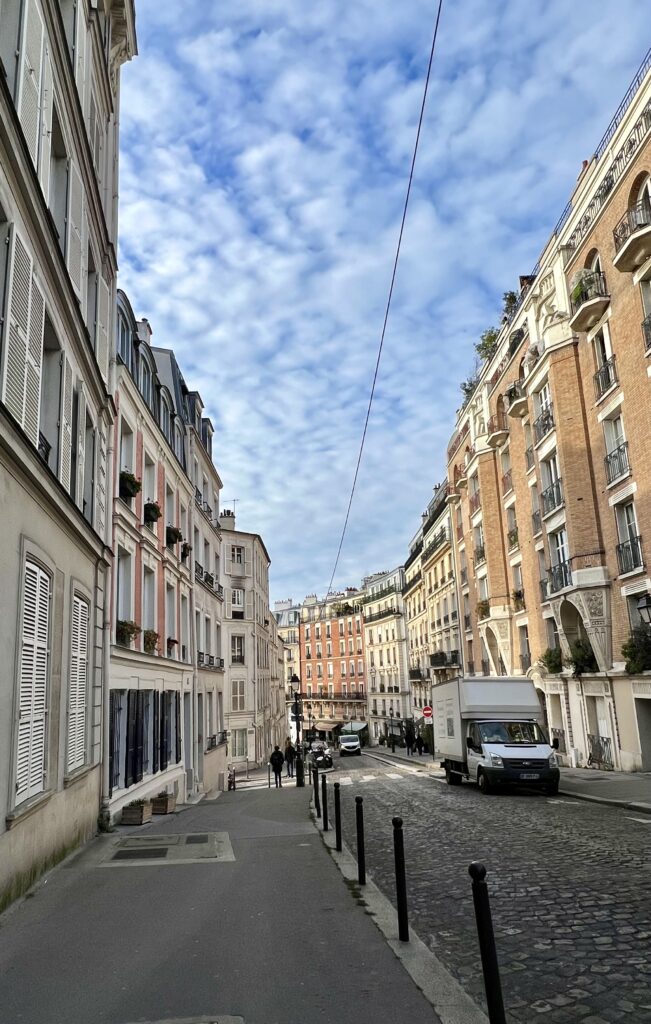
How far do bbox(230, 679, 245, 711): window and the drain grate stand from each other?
32952 millimetres

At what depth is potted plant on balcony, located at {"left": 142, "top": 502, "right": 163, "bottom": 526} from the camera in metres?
19.5

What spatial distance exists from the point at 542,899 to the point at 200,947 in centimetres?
335

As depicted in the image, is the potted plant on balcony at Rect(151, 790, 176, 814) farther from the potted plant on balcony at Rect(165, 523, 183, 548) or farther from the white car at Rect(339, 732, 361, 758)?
the white car at Rect(339, 732, 361, 758)

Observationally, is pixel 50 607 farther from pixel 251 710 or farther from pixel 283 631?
pixel 283 631

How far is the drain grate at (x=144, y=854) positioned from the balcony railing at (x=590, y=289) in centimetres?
1969

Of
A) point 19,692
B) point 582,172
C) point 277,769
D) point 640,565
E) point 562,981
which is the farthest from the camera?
point 277,769

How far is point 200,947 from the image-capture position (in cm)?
587

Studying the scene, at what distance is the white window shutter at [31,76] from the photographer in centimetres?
800

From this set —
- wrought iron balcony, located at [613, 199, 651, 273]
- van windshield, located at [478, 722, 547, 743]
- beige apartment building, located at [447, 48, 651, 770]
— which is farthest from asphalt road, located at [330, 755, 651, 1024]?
wrought iron balcony, located at [613, 199, 651, 273]

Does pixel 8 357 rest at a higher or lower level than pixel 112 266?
lower

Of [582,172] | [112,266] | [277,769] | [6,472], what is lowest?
[277,769]

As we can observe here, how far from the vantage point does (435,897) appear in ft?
25.2

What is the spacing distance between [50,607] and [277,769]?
20.5 meters

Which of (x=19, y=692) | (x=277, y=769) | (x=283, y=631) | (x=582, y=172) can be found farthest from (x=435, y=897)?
(x=283, y=631)
